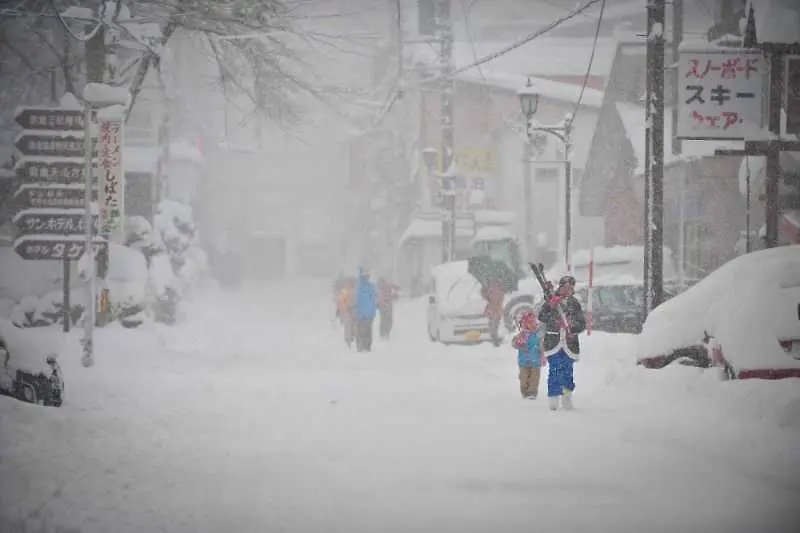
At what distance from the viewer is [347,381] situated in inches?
528

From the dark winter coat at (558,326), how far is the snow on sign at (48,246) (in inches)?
329

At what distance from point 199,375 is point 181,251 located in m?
18.7

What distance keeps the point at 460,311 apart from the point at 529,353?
8927 millimetres

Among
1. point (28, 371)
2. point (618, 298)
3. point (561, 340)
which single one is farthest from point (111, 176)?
point (618, 298)

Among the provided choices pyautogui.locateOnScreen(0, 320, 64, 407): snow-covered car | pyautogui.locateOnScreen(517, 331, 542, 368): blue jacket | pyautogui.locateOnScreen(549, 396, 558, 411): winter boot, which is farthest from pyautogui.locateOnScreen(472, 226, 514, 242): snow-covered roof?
pyautogui.locateOnScreen(0, 320, 64, 407): snow-covered car

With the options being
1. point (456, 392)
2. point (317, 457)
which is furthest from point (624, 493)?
point (456, 392)

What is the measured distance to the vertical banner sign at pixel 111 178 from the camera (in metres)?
15.5

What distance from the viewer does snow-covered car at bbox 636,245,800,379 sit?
8477 millimetres

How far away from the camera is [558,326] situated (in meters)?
10.5

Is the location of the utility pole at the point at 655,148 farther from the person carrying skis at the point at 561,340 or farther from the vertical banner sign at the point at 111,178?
the vertical banner sign at the point at 111,178

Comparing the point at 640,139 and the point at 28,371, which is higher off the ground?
the point at 640,139

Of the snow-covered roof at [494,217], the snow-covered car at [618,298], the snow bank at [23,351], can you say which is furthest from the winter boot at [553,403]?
the snow-covered roof at [494,217]

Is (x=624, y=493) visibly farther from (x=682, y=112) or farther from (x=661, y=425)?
(x=682, y=112)

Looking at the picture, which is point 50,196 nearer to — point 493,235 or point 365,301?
point 365,301
